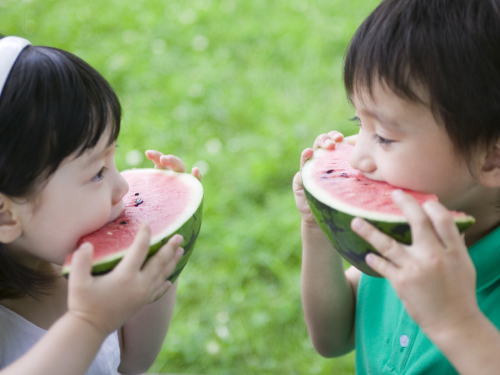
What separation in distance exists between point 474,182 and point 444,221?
33cm

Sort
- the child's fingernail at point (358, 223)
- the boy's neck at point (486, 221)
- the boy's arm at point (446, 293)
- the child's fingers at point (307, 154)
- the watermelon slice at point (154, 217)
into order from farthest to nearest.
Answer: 1. the child's fingers at point (307, 154)
2. the boy's neck at point (486, 221)
3. the watermelon slice at point (154, 217)
4. the child's fingernail at point (358, 223)
5. the boy's arm at point (446, 293)

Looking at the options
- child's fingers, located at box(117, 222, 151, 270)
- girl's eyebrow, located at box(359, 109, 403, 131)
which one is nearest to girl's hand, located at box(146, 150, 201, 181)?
child's fingers, located at box(117, 222, 151, 270)

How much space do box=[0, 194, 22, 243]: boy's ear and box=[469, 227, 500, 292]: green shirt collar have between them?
125cm

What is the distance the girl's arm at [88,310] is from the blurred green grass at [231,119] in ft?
5.12

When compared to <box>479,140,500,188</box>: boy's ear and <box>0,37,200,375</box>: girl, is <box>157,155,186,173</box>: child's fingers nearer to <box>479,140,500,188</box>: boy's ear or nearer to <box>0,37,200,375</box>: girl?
<box>0,37,200,375</box>: girl

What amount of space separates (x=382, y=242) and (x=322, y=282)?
65cm

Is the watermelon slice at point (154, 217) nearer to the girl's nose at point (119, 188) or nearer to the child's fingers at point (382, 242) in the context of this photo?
the girl's nose at point (119, 188)

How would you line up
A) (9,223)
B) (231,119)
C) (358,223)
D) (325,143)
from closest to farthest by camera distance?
(358,223), (9,223), (325,143), (231,119)

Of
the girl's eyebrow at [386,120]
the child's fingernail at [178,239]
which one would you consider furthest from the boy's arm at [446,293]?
the child's fingernail at [178,239]

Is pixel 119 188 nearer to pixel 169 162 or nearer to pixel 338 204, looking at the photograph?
pixel 169 162

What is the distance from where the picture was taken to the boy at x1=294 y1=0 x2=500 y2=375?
1.17 metres

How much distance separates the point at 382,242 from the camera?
4.08 feet

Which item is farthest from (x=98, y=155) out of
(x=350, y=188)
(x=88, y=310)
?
(x=350, y=188)

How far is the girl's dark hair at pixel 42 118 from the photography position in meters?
1.30
